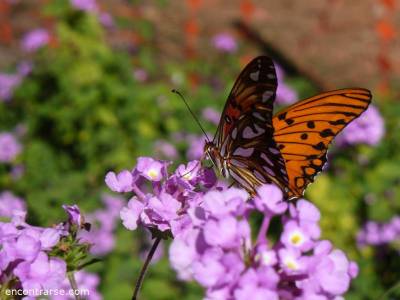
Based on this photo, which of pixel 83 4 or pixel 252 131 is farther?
pixel 83 4

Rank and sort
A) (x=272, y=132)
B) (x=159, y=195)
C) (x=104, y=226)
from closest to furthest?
(x=159, y=195)
(x=272, y=132)
(x=104, y=226)

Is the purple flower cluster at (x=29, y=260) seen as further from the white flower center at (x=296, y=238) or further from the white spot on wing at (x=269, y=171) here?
the white spot on wing at (x=269, y=171)

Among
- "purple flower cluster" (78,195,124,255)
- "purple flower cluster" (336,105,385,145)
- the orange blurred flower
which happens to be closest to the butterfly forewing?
"purple flower cluster" (78,195,124,255)

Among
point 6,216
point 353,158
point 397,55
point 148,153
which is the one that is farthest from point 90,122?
point 397,55

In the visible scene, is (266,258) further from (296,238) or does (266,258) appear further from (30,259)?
(30,259)

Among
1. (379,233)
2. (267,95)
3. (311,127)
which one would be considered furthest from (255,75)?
(379,233)

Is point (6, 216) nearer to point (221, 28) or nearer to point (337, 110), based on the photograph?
point (337, 110)
